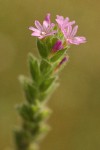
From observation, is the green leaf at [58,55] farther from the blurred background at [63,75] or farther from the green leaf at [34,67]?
the blurred background at [63,75]

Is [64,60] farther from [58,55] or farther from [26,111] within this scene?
[26,111]

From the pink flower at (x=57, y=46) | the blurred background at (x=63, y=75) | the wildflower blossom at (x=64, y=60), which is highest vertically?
the blurred background at (x=63, y=75)

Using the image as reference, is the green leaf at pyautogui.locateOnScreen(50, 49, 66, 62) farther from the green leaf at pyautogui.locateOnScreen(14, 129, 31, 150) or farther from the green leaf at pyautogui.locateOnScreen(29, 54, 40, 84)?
the green leaf at pyautogui.locateOnScreen(14, 129, 31, 150)

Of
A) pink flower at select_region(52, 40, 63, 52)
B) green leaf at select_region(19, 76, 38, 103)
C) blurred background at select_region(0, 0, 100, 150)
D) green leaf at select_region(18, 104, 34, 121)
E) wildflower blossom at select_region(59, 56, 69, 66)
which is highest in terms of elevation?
blurred background at select_region(0, 0, 100, 150)

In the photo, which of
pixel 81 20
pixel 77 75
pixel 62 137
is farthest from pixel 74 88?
pixel 81 20

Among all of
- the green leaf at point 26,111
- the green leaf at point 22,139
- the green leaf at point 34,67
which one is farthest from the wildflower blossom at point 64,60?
the green leaf at point 22,139

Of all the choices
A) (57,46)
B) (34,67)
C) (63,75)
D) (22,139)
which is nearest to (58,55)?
(57,46)

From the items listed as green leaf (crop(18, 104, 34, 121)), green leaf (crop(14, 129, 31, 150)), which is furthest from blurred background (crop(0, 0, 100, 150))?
green leaf (crop(18, 104, 34, 121))

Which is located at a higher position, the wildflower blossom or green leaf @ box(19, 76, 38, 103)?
green leaf @ box(19, 76, 38, 103)
